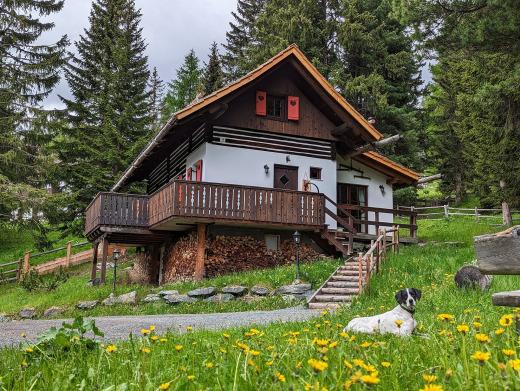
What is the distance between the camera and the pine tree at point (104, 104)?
32.2 metres

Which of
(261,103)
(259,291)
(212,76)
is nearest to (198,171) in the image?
(261,103)

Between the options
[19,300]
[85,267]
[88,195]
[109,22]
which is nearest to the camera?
[19,300]

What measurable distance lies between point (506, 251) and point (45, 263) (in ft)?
96.0

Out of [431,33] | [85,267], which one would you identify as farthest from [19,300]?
[431,33]

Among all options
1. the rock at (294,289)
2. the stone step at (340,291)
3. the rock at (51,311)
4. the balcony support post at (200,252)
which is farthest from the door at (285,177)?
the rock at (51,311)

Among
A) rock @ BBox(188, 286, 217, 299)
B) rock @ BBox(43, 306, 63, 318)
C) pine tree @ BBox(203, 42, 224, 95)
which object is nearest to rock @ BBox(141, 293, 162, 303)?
rock @ BBox(188, 286, 217, 299)

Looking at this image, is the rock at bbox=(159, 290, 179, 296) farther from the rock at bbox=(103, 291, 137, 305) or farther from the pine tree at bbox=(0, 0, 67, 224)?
the pine tree at bbox=(0, 0, 67, 224)

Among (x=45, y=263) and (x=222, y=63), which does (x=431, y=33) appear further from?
(x=222, y=63)

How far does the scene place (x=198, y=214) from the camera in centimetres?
1784

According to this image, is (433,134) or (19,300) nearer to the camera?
(19,300)

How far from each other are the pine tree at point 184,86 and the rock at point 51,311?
31.1 m

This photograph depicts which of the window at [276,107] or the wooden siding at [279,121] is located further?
the window at [276,107]

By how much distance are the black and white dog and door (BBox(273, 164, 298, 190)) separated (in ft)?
49.9

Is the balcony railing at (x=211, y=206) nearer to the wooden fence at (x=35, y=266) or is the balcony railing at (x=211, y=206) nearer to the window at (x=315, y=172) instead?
the window at (x=315, y=172)
